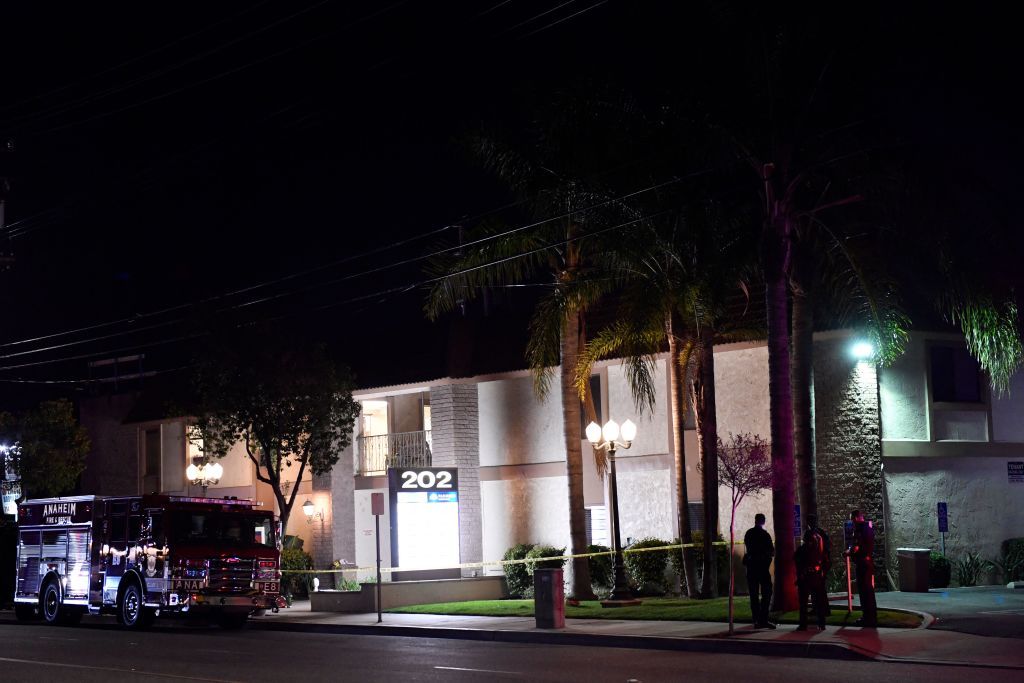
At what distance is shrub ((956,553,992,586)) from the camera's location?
89.6ft

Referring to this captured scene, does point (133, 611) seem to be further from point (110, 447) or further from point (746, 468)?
point (110, 447)

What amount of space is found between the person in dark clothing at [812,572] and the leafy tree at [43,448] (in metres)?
30.8

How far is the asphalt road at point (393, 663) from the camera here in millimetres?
14672

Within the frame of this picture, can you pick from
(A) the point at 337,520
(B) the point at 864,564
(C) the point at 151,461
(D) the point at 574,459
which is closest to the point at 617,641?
(B) the point at 864,564

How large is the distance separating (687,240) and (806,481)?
4.64m

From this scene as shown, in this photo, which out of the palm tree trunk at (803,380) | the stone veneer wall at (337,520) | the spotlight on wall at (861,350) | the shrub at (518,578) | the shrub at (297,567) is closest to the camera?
the palm tree trunk at (803,380)

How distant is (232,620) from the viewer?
27.0 meters

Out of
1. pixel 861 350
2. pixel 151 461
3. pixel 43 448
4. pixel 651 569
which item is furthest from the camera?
pixel 151 461

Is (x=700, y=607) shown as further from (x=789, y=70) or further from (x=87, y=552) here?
(x=87, y=552)

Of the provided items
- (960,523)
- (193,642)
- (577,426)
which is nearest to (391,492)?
(577,426)

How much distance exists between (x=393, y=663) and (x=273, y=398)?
15.2 metres

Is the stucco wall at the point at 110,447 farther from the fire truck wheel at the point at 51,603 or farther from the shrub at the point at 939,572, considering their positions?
the shrub at the point at 939,572

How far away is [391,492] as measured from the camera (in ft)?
98.4

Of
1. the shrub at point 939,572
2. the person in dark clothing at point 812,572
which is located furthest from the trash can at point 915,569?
the person in dark clothing at point 812,572
